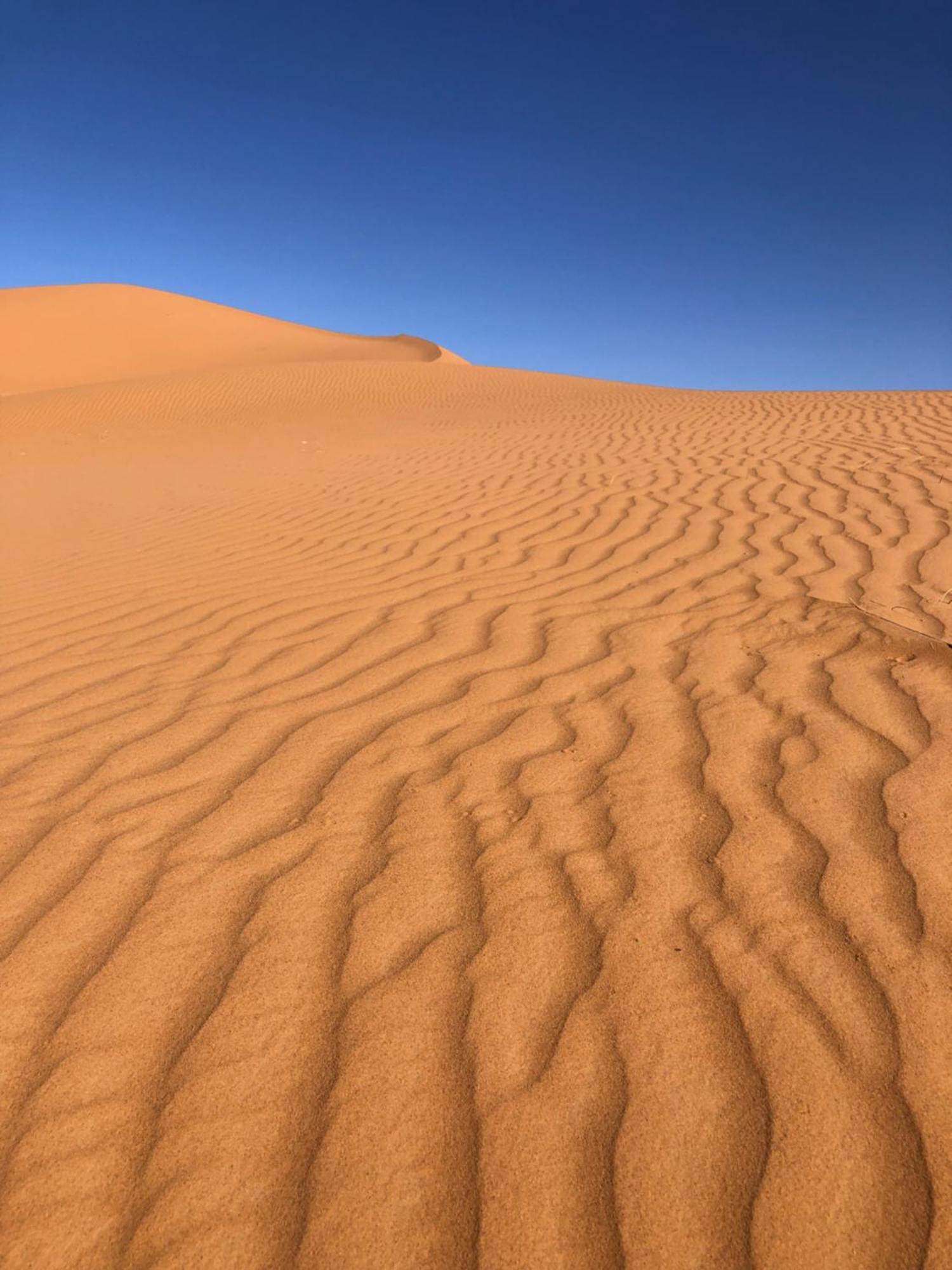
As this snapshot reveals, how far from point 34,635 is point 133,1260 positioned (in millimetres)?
3083

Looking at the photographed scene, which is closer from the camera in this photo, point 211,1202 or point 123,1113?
point 211,1202

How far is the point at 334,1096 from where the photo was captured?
142 centimetres

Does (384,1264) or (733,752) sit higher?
(733,752)

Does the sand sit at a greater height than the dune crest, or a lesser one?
lesser

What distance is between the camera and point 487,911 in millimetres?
1831

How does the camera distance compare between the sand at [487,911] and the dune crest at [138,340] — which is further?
the dune crest at [138,340]

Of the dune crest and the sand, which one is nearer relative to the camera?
the sand

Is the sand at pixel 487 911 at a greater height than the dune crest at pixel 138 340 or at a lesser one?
lesser

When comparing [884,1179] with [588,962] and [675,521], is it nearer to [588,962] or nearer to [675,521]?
[588,962]

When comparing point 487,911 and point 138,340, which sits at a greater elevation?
point 138,340

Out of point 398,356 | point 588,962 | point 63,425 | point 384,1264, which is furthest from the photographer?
point 398,356

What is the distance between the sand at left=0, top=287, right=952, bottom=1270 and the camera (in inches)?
49.3

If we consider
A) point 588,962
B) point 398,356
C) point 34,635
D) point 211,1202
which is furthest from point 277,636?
point 398,356

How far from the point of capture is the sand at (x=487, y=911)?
1253mm
